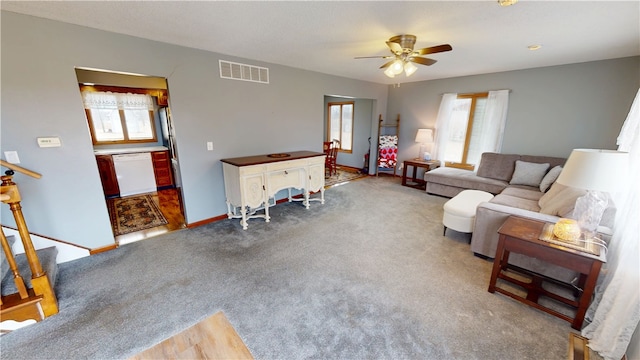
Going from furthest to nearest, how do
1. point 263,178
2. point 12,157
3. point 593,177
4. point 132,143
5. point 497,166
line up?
point 132,143 → point 497,166 → point 263,178 → point 12,157 → point 593,177

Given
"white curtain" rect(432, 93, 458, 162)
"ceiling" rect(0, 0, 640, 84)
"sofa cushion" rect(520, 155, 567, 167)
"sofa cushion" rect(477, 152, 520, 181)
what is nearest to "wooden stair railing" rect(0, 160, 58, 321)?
"ceiling" rect(0, 0, 640, 84)

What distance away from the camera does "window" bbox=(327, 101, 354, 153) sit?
6.89 metres

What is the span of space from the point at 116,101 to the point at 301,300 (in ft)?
17.0

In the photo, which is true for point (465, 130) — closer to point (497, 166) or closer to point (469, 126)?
point (469, 126)

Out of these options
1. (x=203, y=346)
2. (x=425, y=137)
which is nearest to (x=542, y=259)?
(x=203, y=346)

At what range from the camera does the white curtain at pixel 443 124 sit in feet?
16.8

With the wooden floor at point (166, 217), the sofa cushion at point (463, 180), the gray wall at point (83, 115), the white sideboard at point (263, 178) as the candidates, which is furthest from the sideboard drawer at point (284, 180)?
the sofa cushion at point (463, 180)

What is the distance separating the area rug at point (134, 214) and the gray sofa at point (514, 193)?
4.22 metres

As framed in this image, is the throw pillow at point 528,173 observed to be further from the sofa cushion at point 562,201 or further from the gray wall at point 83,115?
the gray wall at point 83,115

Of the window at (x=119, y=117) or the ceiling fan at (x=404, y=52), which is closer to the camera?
the ceiling fan at (x=404, y=52)

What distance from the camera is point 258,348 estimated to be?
1577 millimetres

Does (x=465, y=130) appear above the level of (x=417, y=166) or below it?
above

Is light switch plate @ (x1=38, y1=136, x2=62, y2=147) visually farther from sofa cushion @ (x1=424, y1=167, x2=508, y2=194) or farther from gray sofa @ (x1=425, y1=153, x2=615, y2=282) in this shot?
sofa cushion @ (x1=424, y1=167, x2=508, y2=194)

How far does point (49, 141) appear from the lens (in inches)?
91.6
